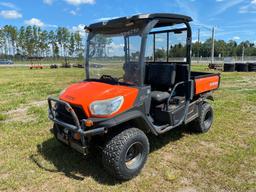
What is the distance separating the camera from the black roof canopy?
3.16m

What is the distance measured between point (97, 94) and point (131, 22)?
3.66ft

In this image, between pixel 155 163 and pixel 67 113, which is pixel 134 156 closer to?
pixel 155 163

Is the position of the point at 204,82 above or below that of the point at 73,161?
above

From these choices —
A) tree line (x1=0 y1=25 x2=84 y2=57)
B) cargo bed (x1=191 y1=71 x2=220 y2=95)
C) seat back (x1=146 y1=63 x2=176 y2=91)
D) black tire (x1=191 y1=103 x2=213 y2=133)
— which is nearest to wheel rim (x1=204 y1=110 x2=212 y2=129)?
black tire (x1=191 y1=103 x2=213 y2=133)

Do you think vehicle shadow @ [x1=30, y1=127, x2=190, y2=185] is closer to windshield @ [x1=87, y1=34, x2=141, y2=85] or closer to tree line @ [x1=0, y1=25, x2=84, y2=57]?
windshield @ [x1=87, y1=34, x2=141, y2=85]

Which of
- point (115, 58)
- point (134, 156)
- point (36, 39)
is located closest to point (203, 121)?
point (134, 156)

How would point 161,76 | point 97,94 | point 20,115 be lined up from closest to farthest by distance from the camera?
point 97,94 → point 161,76 → point 20,115

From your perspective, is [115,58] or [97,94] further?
[115,58]

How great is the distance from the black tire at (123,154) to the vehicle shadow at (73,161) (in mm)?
211

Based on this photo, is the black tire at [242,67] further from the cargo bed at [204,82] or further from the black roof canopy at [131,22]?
the black roof canopy at [131,22]

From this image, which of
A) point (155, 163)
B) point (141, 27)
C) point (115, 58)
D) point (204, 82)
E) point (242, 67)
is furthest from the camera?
point (242, 67)

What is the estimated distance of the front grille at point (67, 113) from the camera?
303 cm

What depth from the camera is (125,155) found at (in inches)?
119

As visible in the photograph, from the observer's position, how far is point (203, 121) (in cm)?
464
